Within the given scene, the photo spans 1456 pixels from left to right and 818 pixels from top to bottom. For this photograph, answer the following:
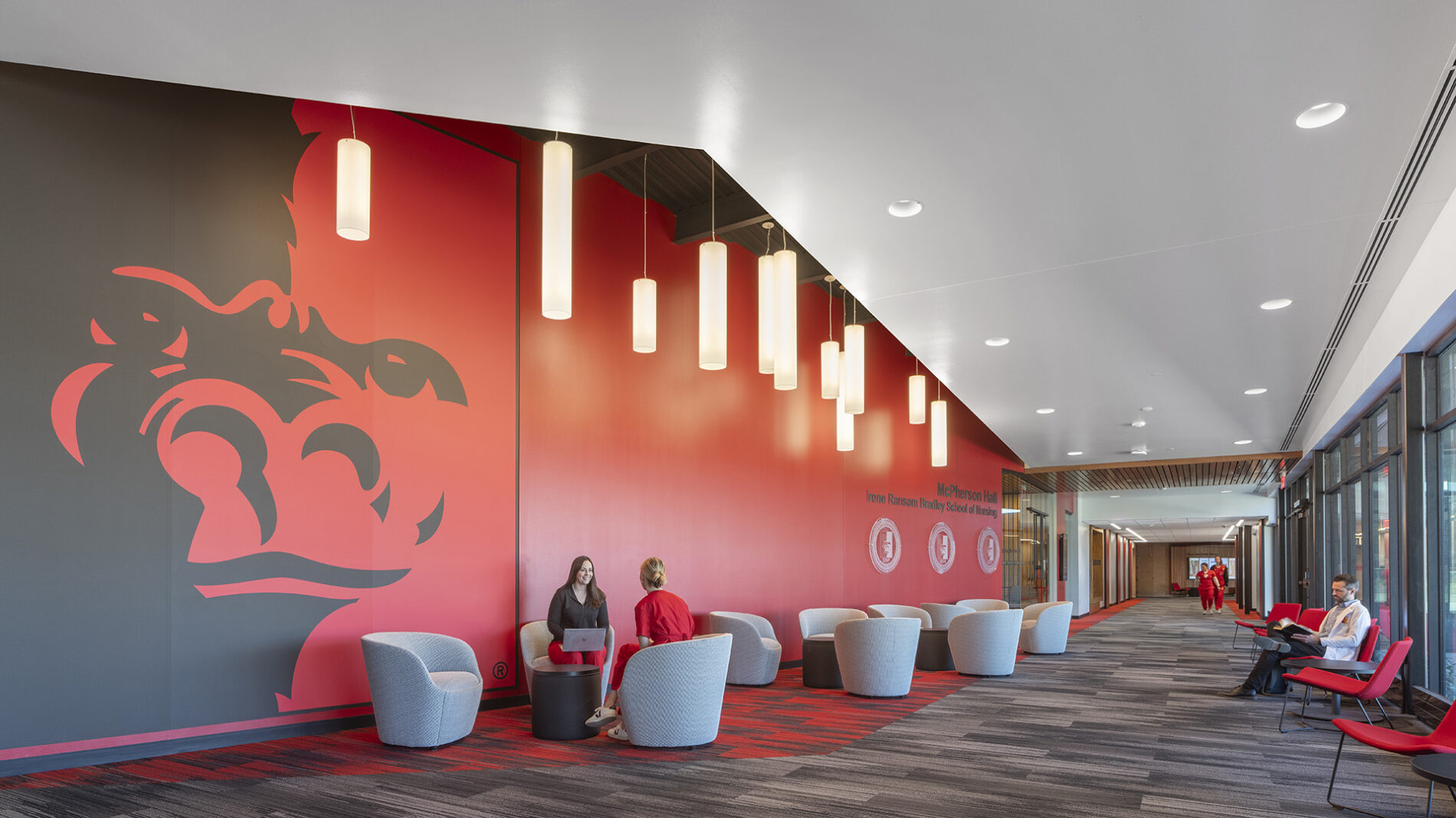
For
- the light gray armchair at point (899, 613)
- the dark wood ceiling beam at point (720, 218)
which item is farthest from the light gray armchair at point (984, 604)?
the dark wood ceiling beam at point (720, 218)

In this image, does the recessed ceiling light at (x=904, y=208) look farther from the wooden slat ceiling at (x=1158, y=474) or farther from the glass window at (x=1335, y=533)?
Result: the wooden slat ceiling at (x=1158, y=474)

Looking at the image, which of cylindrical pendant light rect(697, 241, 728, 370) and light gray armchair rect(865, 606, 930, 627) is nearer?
cylindrical pendant light rect(697, 241, 728, 370)

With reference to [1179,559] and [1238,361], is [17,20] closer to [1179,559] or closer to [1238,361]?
[1238,361]

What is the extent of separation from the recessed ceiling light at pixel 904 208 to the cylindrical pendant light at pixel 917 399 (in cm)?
425

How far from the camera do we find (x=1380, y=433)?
29.2 feet

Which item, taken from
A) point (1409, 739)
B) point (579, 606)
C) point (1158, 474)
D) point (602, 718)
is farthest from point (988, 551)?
point (1409, 739)

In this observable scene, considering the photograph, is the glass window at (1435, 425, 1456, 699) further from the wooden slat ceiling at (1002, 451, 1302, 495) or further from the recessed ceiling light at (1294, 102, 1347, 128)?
the wooden slat ceiling at (1002, 451, 1302, 495)

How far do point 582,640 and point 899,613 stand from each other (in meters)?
5.98

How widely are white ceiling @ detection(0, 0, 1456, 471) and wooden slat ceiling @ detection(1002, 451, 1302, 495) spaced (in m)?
11.7

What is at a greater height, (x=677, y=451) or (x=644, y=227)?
(x=644, y=227)

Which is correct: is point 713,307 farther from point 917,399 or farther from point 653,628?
point 917,399

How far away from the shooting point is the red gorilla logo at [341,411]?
18.7 feet

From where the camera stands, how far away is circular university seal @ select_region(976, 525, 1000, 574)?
53.7ft

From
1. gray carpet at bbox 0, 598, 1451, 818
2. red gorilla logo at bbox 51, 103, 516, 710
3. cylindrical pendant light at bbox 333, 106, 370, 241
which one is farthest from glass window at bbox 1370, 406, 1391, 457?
cylindrical pendant light at bbox 333, 106, 370, 241
